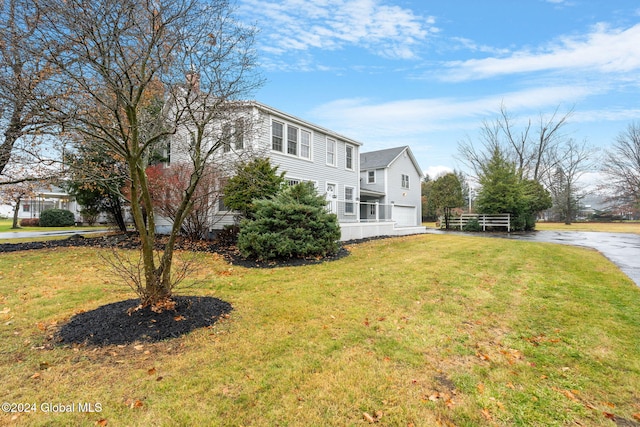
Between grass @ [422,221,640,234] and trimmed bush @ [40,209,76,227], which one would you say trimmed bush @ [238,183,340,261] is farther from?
grass @ [422,221,640,234]

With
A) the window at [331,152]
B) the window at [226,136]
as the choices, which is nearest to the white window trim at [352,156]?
the window at [331,152]

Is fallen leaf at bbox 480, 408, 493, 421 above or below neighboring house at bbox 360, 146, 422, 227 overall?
below

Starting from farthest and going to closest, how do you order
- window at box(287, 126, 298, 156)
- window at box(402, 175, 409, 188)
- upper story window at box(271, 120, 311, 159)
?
1. window at box(402, 175, 409, 188)
2. window at box(287, 126, 298, 156)
3. upper story window at box(271, 120, 311, 159)

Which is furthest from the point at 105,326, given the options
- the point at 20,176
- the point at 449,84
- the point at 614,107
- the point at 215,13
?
the point at 614,107

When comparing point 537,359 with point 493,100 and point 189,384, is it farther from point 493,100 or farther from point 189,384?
point 493,100

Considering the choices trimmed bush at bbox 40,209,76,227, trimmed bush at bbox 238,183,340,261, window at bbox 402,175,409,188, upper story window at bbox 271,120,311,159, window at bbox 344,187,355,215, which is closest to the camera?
trimmed bush at bbox 238,183,340,261

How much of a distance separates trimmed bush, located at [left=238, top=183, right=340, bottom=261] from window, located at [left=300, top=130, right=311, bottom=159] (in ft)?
22.3

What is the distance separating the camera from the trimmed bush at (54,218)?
23125 mm

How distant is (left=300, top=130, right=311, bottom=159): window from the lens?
1578 centimetres

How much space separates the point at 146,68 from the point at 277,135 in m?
10.4

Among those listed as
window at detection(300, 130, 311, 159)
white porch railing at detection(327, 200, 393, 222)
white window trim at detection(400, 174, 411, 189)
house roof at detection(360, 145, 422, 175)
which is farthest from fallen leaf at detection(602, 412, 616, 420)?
white window trim at detection(400, 174, 411, 189)

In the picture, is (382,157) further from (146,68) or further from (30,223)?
(30,223)

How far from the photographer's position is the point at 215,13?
15.4 feet

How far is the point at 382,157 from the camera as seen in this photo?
2548 centimetres
